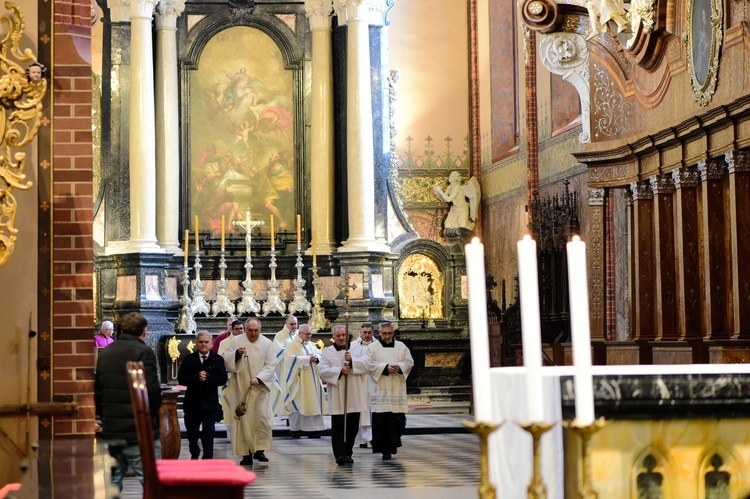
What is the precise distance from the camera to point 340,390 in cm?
1655

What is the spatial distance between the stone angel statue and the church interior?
0.21ft

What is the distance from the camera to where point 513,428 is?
457 cm

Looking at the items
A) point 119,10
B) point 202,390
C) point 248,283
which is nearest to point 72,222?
point 202,390

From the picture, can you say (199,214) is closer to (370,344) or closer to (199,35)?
(199,35)

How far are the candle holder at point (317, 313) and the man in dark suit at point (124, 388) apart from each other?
1421cm

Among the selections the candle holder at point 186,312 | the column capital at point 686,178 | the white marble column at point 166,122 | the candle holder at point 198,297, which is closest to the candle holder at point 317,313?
the candle holder at point 198,297

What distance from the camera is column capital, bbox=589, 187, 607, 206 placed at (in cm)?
1911

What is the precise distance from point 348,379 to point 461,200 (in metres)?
10.1

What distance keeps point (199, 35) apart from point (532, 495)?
73.7ft

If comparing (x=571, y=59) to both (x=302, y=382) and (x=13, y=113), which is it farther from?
(x=13, y=113)

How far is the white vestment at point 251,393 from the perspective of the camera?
1574 cm

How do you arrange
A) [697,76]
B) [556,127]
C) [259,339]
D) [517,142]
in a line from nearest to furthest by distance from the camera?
[697,76]
[259,339]
[556,127]
[517,142]

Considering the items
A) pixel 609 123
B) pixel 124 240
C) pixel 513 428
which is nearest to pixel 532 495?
pixel 513 428

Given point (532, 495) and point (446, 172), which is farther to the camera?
point (446, 172)
